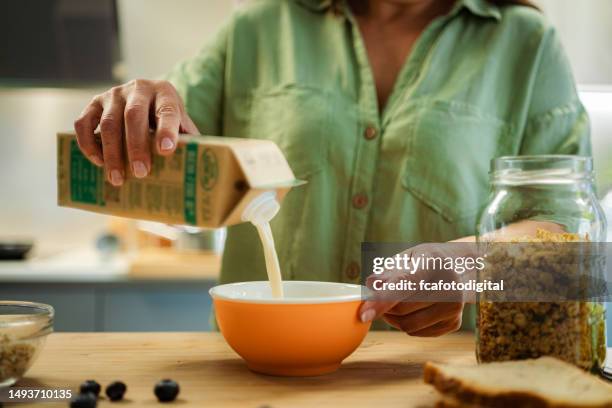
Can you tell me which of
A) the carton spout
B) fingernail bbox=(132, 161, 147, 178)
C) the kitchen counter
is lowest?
the kitchen counter

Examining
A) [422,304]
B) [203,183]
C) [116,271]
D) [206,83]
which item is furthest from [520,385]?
[116,271]

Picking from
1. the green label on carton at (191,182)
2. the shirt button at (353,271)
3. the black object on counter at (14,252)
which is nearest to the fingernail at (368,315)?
the green label on carton at (191,182)

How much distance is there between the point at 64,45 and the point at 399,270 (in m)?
1.89

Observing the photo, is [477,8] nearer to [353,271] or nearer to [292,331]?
[353,271]

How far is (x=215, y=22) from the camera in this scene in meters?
2.55

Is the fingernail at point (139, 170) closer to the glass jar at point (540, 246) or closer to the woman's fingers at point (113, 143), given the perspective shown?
the woman's fingers at point (113, 143)

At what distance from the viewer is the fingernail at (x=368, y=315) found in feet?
2.82

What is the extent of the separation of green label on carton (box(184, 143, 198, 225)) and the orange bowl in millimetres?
120

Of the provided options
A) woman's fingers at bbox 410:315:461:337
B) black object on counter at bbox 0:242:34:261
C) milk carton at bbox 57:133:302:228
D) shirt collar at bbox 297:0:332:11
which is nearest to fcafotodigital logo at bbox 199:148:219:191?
milk carton at bbox 57:133:302:228

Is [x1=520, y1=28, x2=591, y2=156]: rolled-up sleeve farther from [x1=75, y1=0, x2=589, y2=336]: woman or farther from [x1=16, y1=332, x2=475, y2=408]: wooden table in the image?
[x1=16, y1=332, x2=475, y2=408]: wooden table

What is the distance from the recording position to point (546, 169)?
802 mm

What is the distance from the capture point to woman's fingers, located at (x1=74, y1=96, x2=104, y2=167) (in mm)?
883

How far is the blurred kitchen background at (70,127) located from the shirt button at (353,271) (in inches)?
33.9

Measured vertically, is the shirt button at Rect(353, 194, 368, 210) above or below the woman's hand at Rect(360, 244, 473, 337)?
above
